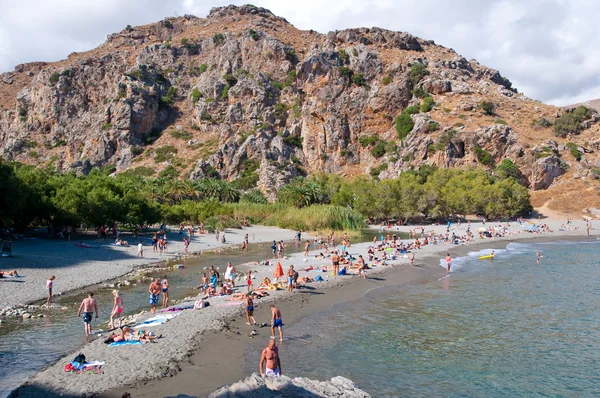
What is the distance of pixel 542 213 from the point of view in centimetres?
7331

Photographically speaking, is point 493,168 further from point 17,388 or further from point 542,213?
point 17,388

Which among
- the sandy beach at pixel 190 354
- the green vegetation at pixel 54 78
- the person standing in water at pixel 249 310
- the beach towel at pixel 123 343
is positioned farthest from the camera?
the green vegetation at pixel 54 78

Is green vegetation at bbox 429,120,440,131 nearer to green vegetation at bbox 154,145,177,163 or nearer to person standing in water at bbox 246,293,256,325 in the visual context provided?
green vegetation at bbox 154,145,177,163

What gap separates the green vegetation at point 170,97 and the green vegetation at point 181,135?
10.5 m

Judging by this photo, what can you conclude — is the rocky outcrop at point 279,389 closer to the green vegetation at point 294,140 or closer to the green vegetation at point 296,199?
the green vegetation at point 296,199

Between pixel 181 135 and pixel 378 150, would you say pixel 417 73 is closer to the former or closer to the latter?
pixel 378 150

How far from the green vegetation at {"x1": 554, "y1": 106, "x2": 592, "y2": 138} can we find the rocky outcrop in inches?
3959

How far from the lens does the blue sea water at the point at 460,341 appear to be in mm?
12227

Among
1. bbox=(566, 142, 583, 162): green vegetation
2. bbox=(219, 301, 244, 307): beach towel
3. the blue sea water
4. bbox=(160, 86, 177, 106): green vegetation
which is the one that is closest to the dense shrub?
bbox=(566, 142, 583, 162): green vegetation

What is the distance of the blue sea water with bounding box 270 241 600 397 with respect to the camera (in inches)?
481

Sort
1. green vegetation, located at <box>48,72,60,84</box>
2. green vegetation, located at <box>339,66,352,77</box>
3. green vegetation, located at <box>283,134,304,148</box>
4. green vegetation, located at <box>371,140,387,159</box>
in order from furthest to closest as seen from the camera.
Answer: green vegetation, located at <box>48,72,60,84</box>, green vegetation, located at <box>339,66,352,77</box>, green vegetation, located at <box>283,134,304,148</box>, green vegetation, located at <box>371,140,387,159</box>

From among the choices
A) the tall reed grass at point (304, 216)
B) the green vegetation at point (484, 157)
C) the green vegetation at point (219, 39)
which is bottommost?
the tall reed grass at point (304, 216)

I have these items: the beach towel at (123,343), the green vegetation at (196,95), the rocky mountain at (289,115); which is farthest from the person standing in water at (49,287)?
the green vegetation at (196,95)

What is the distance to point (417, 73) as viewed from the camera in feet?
349
